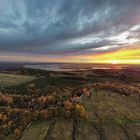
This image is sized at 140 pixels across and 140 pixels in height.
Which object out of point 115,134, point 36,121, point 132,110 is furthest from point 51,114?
point 132,110

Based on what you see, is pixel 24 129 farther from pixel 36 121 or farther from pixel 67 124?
pixel 67 124

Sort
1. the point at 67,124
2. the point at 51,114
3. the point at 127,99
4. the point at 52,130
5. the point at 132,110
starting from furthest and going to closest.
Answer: the point at 127,99 < the point at 132,110 < the point at 51,114 < the point at 67,124 < the point at 52,130

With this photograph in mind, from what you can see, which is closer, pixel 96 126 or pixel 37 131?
pixel 37 131

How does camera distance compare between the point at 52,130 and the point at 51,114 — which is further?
the point at 51,114

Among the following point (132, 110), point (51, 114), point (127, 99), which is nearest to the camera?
point (51, 114)

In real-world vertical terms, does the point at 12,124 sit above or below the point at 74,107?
below

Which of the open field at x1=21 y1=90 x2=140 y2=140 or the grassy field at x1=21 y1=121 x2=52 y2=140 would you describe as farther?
the open field at x1=21 y1=90 x2=140 y2=140

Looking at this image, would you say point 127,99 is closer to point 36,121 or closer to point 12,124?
point 36,121

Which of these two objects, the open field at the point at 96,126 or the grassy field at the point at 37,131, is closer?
the grassy field at the point at 37,131

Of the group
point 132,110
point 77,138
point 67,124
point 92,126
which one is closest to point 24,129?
point 67,124
